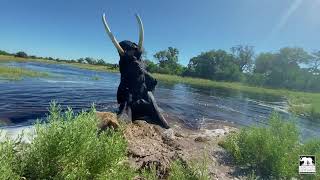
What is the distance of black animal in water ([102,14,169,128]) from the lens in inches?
545

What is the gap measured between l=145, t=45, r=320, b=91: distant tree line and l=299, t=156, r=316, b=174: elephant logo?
107 meters

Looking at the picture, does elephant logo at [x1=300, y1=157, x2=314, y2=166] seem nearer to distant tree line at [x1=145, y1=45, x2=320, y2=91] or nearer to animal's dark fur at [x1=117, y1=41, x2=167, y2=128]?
animal's dark fur at [x1=117, y1=41, x2=167, y2=128]

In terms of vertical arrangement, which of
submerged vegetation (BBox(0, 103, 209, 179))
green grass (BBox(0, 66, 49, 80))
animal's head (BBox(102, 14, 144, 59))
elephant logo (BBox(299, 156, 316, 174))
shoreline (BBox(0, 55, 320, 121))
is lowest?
shoreline (BBox(0, 55, 320, 121))

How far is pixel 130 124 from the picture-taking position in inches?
507

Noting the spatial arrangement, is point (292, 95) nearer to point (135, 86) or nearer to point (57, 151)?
point (135, 86)

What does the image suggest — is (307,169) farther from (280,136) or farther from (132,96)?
(132,96)

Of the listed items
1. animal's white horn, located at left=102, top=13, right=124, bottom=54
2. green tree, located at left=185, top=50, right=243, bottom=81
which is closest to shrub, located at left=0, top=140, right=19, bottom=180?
animal's white horn, located at left=102, top=13, right=124, bottom=54

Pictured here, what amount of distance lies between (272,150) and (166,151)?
3.16 metres

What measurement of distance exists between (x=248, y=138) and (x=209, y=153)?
→ 4.80 feet

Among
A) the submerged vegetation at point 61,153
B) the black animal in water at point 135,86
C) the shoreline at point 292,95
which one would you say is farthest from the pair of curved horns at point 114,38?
the shoreline at point 292,95

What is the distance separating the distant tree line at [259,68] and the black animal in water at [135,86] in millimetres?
104850

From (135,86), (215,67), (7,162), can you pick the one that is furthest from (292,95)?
(7,162)

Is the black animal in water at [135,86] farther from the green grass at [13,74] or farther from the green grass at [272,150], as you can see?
the green grass at [13,74]

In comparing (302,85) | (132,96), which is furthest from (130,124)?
(302,85)
